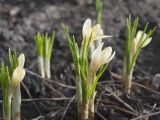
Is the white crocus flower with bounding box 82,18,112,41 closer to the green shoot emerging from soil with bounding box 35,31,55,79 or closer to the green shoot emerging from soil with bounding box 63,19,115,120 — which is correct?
the green shoot emerging from soil with bounding box 63,19,115,120

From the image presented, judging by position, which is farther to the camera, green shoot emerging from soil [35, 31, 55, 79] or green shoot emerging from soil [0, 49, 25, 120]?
green shoot emerging from soil [35, 31, 55, 79]

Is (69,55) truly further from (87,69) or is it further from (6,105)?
(6,105)

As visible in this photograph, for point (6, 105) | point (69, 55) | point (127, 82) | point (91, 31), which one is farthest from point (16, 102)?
point (69, 55)

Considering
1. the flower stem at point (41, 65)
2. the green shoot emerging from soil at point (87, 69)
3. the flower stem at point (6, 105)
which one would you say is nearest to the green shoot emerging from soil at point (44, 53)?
the flower stem at point (41, 65)

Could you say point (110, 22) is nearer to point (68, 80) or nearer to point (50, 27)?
point (50, 27)

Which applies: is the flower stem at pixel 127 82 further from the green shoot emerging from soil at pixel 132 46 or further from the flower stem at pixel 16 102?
the flower stem at pixel 16 102

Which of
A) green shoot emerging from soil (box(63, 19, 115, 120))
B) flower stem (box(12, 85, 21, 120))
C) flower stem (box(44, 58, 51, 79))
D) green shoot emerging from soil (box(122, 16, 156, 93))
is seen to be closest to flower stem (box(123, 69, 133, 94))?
green shoot emerging from soil (box(122, 16, 156, 93))
